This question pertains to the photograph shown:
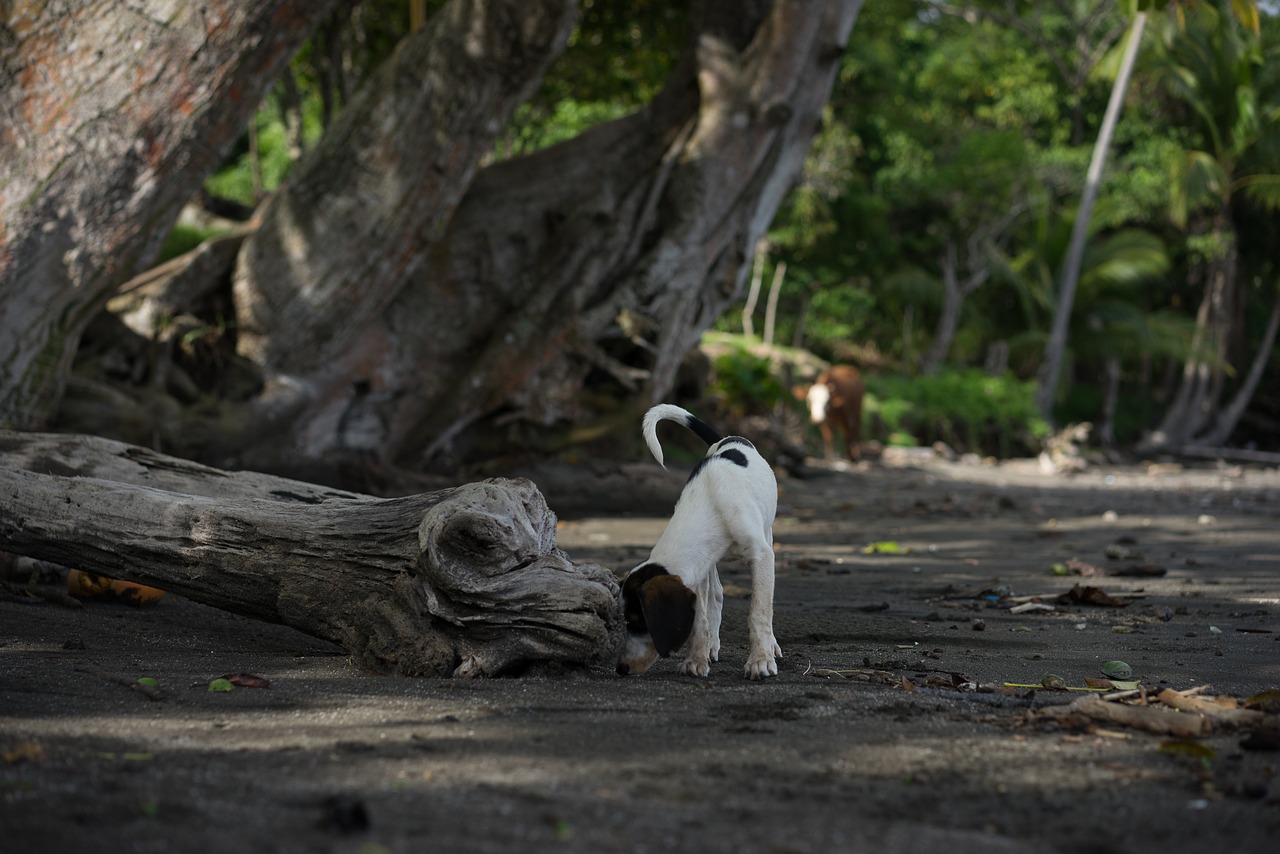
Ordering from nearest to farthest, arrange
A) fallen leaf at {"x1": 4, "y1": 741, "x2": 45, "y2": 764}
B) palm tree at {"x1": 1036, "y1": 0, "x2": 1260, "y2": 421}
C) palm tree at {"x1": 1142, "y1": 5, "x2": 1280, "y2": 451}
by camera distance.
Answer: fallen leaf at {"x1": 4, "y1": 741, "x2": 45, "y2": 764} < palm tree at {"x1": 1036, "y1": 0, "x2": 1260, "y2": 421} < palm tree at {"x1": 1142, "y1": 5, "x2": 1280, "y2": 451}

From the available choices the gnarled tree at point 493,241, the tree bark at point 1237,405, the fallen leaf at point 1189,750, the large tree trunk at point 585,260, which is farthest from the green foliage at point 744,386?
the tree bark at point 1237,405

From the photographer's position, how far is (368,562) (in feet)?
13.7

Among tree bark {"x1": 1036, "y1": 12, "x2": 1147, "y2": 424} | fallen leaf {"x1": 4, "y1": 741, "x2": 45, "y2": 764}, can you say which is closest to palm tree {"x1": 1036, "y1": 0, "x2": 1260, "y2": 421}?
tree bark {"x1": 1036, "y1": 12, "x2": 1147, "y2": 424}

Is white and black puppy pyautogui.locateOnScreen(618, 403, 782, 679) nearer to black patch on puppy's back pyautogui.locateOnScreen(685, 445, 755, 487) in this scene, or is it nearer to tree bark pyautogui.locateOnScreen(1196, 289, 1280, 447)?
black patch on puppy's back pyautogui.locateOnScreen(685, 445, 755, 487)

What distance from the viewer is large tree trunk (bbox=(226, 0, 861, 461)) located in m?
10.0

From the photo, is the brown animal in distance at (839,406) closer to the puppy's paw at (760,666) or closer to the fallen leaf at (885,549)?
the fallen leaf at (885,549)

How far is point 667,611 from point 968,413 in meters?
18.8

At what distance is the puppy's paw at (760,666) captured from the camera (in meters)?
4.03

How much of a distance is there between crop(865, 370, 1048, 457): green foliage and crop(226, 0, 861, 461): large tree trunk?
431 inches

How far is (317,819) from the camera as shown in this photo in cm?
241

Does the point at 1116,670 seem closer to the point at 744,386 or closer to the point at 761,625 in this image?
the point at 761,625

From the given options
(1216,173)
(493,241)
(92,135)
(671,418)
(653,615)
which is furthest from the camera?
(1216,173)

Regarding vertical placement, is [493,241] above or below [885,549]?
above

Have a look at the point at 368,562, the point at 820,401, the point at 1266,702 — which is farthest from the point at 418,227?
the point at 820,401
